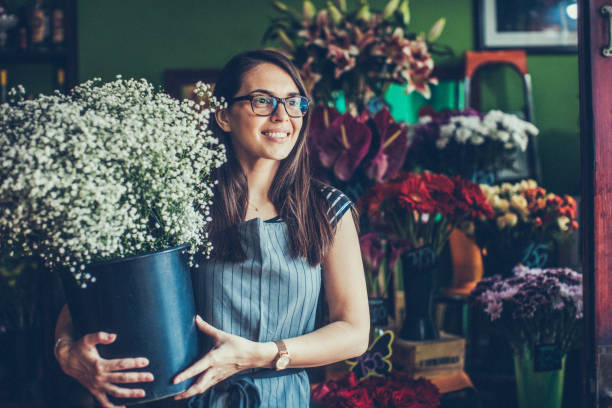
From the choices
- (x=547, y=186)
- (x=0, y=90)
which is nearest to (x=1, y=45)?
(x=0, y=90)

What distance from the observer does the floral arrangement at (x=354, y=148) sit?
1.84 meters

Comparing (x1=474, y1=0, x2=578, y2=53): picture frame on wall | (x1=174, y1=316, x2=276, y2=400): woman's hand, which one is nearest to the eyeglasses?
(x1=174, y1=316, x2=276, y2=400): woman's hand

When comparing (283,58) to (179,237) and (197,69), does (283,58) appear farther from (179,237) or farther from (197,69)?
(197,69)

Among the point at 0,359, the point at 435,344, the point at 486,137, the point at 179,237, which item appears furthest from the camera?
the point at 0,359

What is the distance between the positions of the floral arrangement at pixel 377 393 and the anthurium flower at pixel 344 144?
2.19 ft

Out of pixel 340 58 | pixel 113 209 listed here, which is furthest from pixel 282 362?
pixel 340 58

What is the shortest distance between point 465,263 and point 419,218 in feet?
2.20

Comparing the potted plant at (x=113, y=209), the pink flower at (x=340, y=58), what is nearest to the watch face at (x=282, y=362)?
the potted plant at (x=113, y=209)

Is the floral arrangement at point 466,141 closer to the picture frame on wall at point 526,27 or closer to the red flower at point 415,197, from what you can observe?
the red flower at point 415,197

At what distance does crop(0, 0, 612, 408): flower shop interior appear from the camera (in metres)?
1.69

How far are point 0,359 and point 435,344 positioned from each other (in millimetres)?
2056

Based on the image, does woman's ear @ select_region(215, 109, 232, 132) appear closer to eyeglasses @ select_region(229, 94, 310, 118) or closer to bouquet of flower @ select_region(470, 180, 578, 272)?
eyeglasses @ select_region(229, 94, 310, 118)

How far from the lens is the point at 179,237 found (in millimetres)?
1060

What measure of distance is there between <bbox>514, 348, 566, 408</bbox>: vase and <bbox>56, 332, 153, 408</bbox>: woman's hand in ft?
4.57
